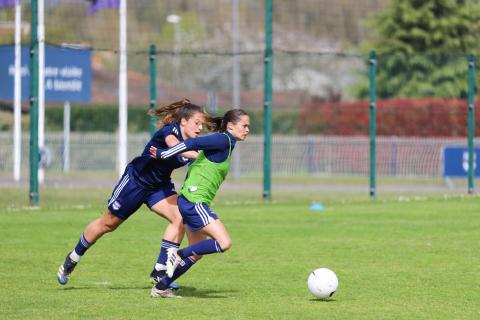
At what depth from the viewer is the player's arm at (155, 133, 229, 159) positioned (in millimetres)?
10320

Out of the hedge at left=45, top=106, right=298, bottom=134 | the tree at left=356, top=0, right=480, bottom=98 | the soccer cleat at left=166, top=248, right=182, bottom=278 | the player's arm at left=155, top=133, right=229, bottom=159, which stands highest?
the tree at left=356, top=0, right=480, bottom=98

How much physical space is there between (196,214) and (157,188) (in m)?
1.08

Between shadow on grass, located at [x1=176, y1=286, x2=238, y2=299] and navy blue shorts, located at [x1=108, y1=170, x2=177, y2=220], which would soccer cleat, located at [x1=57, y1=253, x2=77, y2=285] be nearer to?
navy blue shorts, located at [x1=108, y1=170, x2=177, y2=220]

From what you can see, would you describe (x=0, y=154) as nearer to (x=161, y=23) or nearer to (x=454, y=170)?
(x=454, y=170)

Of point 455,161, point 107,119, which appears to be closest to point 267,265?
point 455,161

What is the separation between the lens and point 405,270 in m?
12.6

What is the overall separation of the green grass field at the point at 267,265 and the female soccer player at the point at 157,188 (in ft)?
1.20

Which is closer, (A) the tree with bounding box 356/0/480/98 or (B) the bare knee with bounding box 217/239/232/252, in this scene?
(B) the bare knee with bounding box 217/239/232/252

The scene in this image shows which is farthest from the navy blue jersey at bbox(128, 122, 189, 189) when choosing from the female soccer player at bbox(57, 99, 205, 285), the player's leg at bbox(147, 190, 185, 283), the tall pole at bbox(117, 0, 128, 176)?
→ the tall pole at bbox(117, 0, 128, 176)

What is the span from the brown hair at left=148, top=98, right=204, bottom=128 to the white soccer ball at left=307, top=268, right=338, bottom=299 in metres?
1.89

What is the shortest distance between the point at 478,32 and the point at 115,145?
17.7 metres

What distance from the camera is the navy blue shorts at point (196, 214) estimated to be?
10.5 metres

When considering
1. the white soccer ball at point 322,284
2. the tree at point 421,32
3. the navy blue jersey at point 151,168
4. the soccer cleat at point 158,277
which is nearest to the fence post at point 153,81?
the navy blue jersey at point 151,168

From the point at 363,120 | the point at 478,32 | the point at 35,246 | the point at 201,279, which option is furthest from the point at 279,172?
the point at 201,279
